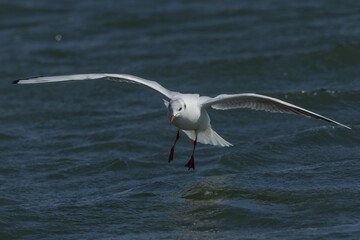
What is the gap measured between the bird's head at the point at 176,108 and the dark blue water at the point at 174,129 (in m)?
1.02

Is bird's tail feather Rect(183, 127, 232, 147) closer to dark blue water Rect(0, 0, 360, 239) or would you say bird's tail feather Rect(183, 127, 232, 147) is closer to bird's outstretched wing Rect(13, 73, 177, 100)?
dark blue water Rect(0, 0, 360, 239)

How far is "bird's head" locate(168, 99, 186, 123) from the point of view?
330 inches

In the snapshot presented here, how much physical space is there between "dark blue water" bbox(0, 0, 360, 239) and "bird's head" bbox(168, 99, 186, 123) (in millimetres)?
1025

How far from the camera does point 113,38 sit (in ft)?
59.0

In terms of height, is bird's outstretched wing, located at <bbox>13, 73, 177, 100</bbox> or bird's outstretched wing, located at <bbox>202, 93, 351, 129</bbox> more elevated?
bird's outstretched wing, located at <bbox>13, 73, 177, 100</bbox>

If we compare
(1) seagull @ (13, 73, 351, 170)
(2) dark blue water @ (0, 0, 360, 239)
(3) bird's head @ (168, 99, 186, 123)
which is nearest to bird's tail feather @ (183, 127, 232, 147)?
(1) seagull @ (13, 73, 351, 170)

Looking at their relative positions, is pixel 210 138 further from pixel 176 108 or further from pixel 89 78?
pixel 89 78

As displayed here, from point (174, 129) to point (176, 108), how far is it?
10.8 feet

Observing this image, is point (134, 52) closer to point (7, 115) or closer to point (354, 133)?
point (7, 115)

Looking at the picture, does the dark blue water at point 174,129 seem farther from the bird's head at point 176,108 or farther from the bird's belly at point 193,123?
the bird's head at point 176,108

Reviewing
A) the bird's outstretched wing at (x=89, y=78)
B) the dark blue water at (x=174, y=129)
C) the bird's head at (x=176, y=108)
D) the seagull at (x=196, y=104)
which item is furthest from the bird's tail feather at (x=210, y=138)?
the bird's head at (x=176, y=108)

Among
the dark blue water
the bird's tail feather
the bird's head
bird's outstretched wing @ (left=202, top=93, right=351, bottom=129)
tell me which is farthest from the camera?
the bird's tail feather

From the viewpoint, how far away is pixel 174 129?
460 inches

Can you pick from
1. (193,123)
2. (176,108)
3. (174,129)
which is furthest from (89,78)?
(174,129)
